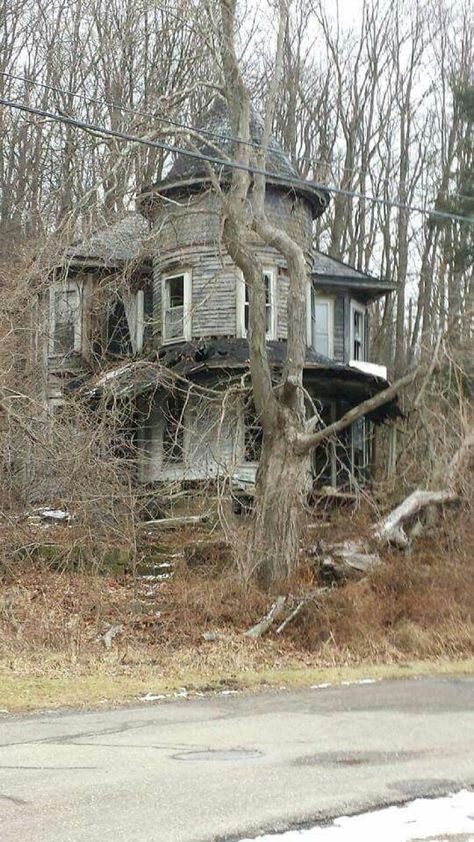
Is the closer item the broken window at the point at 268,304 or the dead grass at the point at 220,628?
the dead grass at the point at 220,628

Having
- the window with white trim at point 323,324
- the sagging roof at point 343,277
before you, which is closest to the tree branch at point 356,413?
the sagging roof at point 343,277

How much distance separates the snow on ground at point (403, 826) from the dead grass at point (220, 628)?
5.66 m

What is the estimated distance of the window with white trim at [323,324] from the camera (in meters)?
29.3

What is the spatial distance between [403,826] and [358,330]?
82.7 feet

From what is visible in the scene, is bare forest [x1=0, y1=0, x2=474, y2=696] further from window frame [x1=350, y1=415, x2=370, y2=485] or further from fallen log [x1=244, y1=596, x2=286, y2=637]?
window frame [x1=350, y1=415, x2=370, y2=485]

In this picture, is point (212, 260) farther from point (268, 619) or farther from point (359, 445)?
point (268, 619)

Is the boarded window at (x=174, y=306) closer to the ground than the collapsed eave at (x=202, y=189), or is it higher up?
closer to the ground

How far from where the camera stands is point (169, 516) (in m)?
20.1

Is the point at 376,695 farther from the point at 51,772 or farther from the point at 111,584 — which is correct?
the point at 111,584

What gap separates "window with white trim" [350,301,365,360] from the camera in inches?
1193

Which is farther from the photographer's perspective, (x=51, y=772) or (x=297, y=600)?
(x=297, y=600)

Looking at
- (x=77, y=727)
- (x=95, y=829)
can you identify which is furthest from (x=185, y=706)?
(x=95, y=829)

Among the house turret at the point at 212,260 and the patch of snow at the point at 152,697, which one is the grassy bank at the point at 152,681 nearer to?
the patch of snow at the point at 152,697

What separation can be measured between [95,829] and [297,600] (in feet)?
36.2
